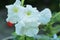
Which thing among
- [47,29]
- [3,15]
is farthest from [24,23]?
[3,15]

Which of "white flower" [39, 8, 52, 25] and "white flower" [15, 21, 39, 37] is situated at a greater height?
"white flower" [39, 8, 52, 25]

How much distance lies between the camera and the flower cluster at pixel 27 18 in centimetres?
64

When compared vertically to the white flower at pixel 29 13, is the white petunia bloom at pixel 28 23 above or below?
below

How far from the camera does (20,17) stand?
0.65 m

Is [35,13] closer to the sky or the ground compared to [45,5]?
closer to the ground

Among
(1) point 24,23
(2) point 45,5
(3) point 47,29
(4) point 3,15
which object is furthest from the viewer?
(2) point 45,5

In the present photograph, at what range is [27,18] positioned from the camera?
0.64 m

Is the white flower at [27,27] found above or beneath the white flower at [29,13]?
beneath

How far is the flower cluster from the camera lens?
64 centimetres

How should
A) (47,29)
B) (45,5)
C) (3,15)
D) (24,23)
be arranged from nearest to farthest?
1. (24,23)
2. (47,29)
3. (3,15)
4. (45,5)

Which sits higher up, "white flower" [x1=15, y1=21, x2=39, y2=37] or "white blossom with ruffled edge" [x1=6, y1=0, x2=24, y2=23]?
"white blossom with ruffled edge" [x1=6, y1=0, x2=24, y2=23]

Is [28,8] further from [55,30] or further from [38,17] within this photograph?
[55,30]

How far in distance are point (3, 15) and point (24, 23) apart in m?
0.36

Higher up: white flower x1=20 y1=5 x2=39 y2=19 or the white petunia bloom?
white flower x1=20 y1=5 x2=39 y2=19
